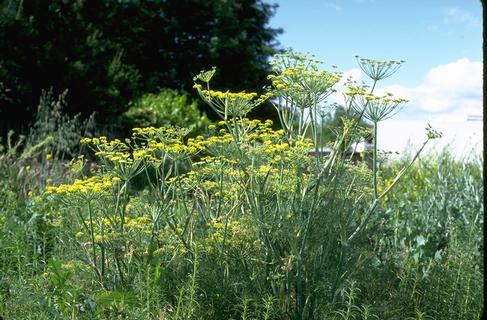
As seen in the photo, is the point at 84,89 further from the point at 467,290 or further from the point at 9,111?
the point at 467,290

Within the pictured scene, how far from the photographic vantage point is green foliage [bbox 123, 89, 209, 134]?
19562 millimetres

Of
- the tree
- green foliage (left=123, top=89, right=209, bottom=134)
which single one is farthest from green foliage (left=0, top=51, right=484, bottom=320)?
green foliage (left=123, top=89, right=209, bottom=134)

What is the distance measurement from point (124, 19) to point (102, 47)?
16.6 feet

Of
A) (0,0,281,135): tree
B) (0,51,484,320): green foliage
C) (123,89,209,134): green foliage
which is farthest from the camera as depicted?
(123,89,209,134): green foliage

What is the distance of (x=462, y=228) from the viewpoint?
588 centimetres

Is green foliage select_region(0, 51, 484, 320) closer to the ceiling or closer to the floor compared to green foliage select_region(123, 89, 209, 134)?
closer to the floor

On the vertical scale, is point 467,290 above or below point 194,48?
below

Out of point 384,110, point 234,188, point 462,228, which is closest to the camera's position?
point 384,110

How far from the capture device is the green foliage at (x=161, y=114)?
1956 centimetres

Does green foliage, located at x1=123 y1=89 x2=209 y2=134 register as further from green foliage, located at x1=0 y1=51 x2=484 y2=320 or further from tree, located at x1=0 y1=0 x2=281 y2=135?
green foliage, located at x1=0 y1=51 x2=484 y2=320

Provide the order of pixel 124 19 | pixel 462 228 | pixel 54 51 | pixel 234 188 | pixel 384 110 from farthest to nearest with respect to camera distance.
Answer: pixel 124 19, pixel 54 51, pixel 462 228, pixel 234 188, pixel 384 110

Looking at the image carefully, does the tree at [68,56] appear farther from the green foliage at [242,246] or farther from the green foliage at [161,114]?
the green foliage at [242,246]

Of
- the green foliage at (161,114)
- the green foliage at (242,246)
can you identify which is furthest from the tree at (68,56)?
the green foliage at (242,246)

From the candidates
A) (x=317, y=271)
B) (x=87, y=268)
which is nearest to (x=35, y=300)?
(x=87, y=268)
